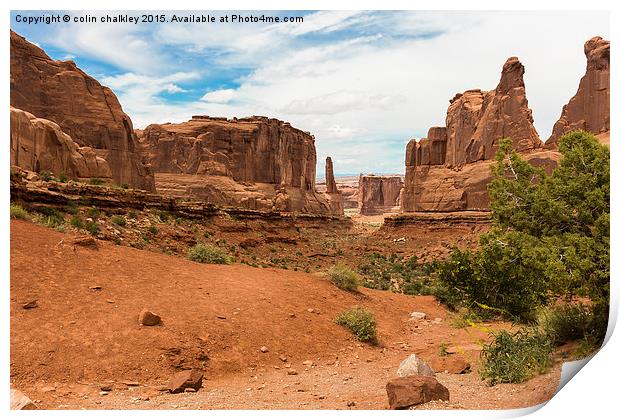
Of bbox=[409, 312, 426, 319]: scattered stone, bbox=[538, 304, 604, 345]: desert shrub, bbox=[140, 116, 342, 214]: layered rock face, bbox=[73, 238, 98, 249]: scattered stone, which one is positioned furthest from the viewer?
bbox=[140, 116, 342, 214]: layered rock face

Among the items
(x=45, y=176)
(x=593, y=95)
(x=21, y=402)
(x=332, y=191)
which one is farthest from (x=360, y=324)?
(x=332, y=191)

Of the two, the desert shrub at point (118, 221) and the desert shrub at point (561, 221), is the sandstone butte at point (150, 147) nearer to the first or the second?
the desert shrub at point (118, 221)

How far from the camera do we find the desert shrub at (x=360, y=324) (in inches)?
516

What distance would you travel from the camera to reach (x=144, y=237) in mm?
24281

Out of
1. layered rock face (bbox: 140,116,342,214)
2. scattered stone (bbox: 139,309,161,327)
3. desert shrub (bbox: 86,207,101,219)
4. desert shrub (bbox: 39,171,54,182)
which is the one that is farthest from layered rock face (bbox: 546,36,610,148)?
layered rock face (bbox: 140,116,342,214)

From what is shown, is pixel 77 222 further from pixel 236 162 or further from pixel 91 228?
pixel 236 162

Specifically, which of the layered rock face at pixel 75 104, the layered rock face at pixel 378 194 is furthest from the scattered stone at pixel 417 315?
the layered rock face at pixel 378 194

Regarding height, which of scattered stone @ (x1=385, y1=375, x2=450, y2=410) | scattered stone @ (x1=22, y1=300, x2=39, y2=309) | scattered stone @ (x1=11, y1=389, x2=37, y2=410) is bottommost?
scattered stone @ (x1=11, y1=389, x2=37, y2=410)

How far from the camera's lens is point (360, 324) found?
43.5 ft

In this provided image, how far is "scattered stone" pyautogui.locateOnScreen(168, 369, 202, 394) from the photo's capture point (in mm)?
7993

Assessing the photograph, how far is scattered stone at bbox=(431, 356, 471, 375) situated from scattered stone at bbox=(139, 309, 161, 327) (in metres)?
6.36

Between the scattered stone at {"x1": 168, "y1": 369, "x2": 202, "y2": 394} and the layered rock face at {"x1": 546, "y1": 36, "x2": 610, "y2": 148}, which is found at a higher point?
the layered rock face at {"x1": 546, "y1": 36, "x2": 610, "y2": 148}

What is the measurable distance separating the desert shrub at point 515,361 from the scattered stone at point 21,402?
7.69m

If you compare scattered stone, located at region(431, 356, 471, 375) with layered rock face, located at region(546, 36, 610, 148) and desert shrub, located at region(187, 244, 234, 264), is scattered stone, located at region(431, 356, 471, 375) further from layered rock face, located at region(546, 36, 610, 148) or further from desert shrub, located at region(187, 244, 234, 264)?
layered rock face, located at region(546, 36, 610, 148)
